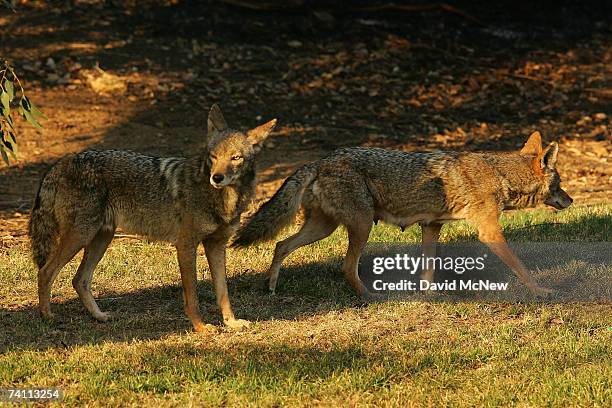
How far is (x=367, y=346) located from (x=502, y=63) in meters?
12.5

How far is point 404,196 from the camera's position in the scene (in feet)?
28.1

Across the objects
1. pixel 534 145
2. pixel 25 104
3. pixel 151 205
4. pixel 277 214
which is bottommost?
pixel 277 214

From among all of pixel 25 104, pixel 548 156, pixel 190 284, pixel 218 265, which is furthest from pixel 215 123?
pixel 548 156

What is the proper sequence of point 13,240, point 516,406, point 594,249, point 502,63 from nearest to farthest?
point 516,406, point 594,249, point 13,240, point 502,63

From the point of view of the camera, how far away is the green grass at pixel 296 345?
605 cm

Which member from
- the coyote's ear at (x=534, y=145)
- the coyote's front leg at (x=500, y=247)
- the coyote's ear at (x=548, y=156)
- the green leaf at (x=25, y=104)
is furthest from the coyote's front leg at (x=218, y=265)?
the coyote's ear at (x=534, y=145)

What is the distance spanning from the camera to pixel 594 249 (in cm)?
966

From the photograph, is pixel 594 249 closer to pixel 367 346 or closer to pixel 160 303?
pixel 367 346

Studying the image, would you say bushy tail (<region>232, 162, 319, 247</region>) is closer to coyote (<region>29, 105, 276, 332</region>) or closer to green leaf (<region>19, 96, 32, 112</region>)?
coyote (<region>29, 105, 276, 332</region>)

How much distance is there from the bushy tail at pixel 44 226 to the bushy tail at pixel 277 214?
1.57 m

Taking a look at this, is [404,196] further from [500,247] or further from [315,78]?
[315,78]

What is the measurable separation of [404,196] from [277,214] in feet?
3.71

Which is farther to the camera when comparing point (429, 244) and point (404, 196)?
point (429, 244)

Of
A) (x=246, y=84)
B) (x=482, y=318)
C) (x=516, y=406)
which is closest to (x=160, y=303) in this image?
(x=482, y=318)
